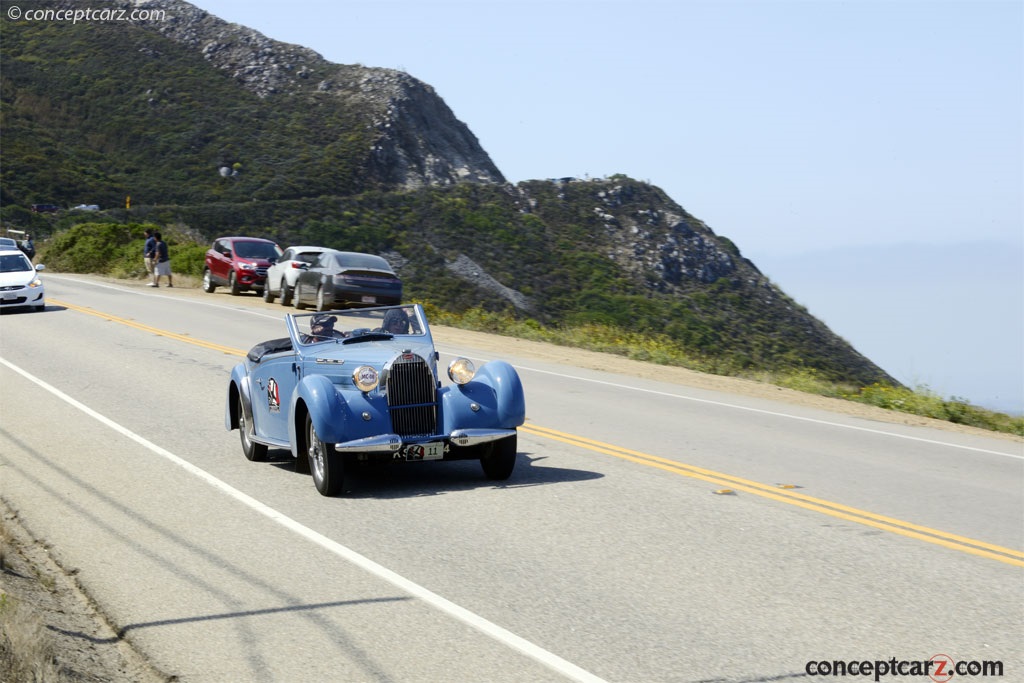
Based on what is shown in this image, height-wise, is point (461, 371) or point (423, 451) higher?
point (461, 371)

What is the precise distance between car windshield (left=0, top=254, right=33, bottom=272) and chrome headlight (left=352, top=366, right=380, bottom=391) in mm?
21593

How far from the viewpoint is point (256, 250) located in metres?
36.0

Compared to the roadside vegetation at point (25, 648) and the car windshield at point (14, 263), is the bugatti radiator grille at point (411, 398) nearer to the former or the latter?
the roadside vegetation at point (25, 648)

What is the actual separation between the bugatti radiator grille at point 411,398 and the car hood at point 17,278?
20.7 m

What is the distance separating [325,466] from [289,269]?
74.1ft

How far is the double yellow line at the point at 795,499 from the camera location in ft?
25.7

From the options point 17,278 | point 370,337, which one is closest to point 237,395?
point 370,337

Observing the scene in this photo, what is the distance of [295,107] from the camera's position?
3600 inches

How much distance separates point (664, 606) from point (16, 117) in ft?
277

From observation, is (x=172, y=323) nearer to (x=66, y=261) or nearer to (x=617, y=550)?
(x=617, y=550)

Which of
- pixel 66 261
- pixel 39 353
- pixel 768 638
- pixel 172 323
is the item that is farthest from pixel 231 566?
pixel 66 261

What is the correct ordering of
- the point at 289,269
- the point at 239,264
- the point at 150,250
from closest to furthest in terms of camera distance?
1. the point at 289,269
2. the point at 239,264
3. the point at 150,250

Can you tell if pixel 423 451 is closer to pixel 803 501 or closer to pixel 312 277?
pixel 803 501

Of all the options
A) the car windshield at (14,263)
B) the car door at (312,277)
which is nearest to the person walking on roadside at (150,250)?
the car windshield at (14,263)
